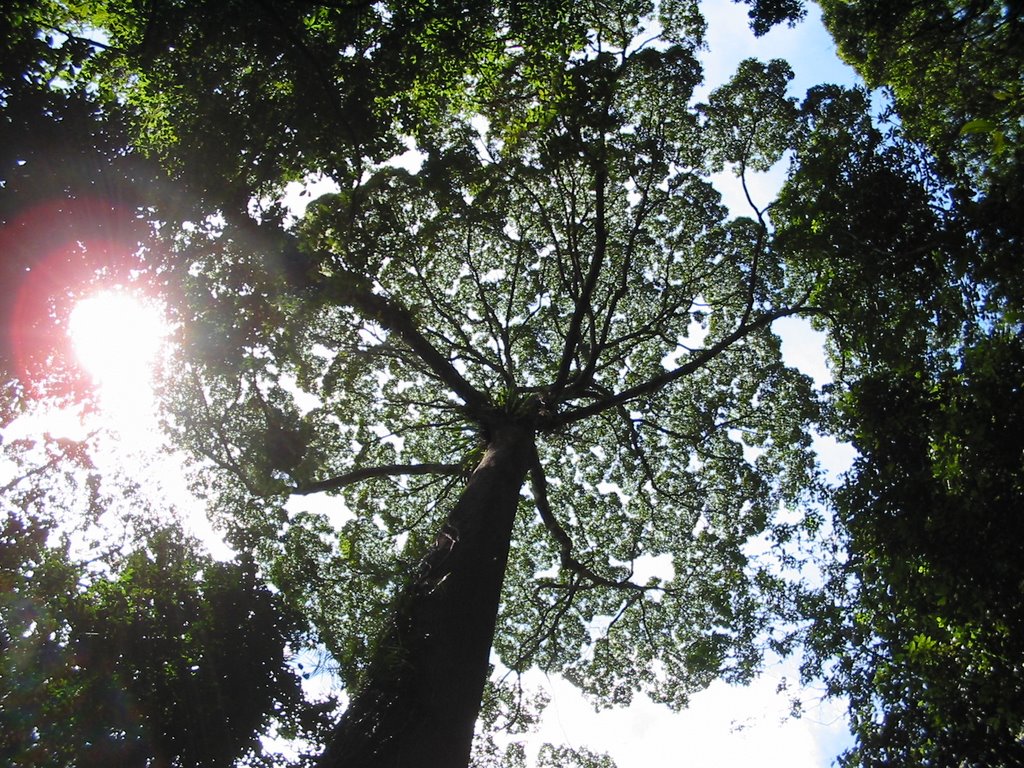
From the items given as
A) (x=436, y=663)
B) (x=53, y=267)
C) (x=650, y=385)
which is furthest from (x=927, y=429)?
(x=53, y=267)

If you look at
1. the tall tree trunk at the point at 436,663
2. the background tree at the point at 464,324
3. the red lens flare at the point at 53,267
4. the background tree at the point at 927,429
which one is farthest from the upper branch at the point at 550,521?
the red lens flare at the point at 53,267

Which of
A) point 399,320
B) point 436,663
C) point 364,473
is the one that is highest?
point 399,320

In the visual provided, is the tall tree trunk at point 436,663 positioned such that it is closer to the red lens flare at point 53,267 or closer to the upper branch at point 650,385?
the upper branch at point 650,385

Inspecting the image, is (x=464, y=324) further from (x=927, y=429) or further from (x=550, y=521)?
(x=927, y=429)

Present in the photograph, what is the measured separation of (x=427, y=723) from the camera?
3914 mm

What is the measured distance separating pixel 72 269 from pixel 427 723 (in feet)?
17.9

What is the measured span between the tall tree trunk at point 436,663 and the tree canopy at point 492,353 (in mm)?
27

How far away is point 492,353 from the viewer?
12125 mm

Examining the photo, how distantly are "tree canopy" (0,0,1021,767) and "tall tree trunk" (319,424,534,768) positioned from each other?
3 cm

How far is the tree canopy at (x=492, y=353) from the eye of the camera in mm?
4512

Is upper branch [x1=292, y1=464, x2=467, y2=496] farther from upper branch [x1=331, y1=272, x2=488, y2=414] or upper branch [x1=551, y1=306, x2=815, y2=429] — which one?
upper branch [x1=551, y1=306, x2=815, y2=429]

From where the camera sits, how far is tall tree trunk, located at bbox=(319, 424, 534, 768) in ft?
12.4

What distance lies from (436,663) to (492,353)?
27.0 feet

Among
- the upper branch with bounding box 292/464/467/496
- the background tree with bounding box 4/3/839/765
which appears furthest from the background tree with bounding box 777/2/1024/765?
the upper branch with bounding box 292/464/467/496
